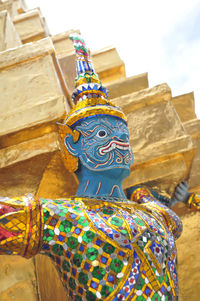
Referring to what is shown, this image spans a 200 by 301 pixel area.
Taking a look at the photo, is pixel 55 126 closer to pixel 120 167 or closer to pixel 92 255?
A: pixel 120 167

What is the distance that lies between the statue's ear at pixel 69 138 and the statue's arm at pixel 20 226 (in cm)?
Answer: 53

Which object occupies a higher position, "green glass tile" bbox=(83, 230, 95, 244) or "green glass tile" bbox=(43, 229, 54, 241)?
"green glass tile" bbox=(43, 229, 54, 241)

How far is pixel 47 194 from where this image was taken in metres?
2.28

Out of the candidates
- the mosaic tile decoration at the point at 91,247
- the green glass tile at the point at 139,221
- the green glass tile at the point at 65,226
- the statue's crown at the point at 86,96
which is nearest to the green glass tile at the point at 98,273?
the mosaic tile decoration at the point at 91,247

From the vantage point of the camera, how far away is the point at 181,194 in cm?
252

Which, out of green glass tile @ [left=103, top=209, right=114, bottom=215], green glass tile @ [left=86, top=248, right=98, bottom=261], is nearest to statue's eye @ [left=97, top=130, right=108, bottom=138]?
green glass tile @ [left=103, top=209, right=114, bottom=215]

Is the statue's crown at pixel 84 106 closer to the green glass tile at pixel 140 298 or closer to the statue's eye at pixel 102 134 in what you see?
the statue's eye at pixel 102 134

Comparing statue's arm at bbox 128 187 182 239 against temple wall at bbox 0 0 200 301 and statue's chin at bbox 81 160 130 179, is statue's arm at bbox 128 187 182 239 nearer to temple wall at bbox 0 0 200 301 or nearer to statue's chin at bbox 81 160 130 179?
statue's chin at bbox 81 160 130 179

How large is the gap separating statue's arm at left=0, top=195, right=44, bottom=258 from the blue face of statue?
1.59ft

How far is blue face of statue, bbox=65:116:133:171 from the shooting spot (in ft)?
6.15

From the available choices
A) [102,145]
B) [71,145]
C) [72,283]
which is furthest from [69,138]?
[72,283]

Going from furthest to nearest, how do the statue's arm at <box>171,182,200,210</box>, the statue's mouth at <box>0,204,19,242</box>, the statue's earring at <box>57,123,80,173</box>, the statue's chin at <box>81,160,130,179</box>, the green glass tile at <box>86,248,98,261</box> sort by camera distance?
1. the statue's arm at <box>171,182,200,210</box>
2. the statue's earring at <box>57,123,80,173</box>
3. the statue's chin at <box>81,160,130,179</box>
4. the green glass tile at <box>86,248,98,261</box>
5. the statue's mouth at <box>0,204,19,242</box>

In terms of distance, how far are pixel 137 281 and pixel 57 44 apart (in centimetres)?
355

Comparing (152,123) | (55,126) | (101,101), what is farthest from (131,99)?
A: (55,126)
